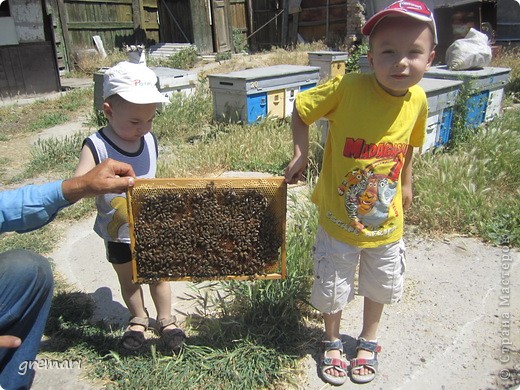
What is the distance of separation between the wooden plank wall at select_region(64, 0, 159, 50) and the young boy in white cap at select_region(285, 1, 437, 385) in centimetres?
1250

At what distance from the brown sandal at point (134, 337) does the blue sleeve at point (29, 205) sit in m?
0.84

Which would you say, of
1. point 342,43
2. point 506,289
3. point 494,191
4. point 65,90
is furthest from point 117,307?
point 342,43

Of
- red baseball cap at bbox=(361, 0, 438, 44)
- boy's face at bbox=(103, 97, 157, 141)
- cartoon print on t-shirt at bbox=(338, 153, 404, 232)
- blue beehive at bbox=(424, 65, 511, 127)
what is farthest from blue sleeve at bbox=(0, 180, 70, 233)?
blue beehive at bbox=(424, 65, 511, 127)

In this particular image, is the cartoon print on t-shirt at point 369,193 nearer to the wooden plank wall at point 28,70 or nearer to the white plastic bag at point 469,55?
the white plastic bag at point 469,55

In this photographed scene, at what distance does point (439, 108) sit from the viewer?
455 centimetres

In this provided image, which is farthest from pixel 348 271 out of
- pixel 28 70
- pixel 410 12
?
pixel 28 70

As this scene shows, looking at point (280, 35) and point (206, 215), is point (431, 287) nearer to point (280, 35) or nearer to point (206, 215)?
point (206, 215)

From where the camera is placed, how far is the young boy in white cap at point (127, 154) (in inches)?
82.9

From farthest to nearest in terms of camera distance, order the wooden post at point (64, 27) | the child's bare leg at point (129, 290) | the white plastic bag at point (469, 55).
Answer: the wooden post at point (64, 27) < the white plastic bag at point (469, 55) < the child's bare leg at point (129, 290)

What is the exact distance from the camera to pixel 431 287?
2.94 metres

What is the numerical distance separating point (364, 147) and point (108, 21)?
1383 centimetres

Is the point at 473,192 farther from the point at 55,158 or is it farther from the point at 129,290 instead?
the point at 55,158

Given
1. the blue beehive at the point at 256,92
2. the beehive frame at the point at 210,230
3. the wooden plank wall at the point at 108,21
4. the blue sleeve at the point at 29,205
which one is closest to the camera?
the blue sleeve at the point at 29,205

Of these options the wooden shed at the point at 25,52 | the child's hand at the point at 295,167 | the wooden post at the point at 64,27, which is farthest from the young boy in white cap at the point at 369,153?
the wooden post at the point at 64,27
